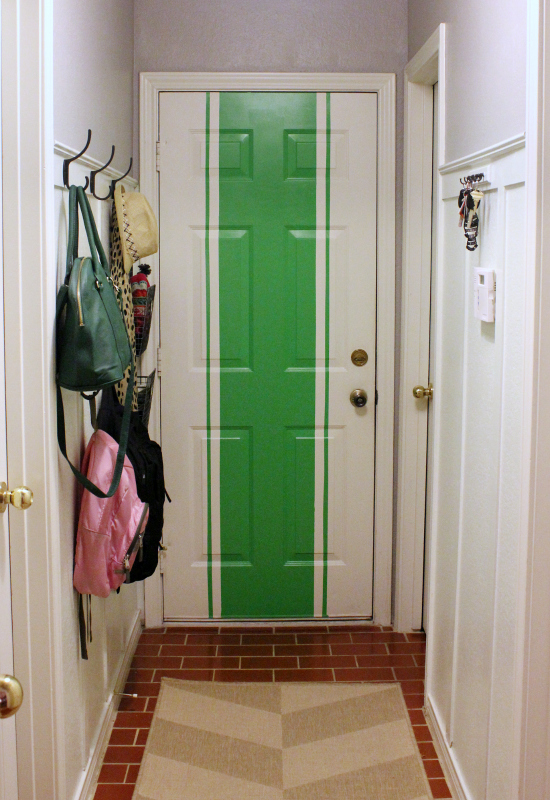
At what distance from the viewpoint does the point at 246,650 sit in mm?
3084

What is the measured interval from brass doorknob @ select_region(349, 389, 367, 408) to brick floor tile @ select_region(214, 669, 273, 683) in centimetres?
105

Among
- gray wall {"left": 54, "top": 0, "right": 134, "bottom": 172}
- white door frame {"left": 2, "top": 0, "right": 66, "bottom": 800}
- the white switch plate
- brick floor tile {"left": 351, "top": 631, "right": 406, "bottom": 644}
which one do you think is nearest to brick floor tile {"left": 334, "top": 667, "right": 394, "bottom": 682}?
brick floor tile {"left": 351, "top": 631, "right": 406, "bottom": 644}

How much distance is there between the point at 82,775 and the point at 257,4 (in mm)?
2623

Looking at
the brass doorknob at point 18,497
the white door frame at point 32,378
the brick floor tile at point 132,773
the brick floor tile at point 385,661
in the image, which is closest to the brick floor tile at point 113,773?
the brick floor tile at point 132,773

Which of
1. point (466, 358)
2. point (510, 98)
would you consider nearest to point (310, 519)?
point (466, 358)

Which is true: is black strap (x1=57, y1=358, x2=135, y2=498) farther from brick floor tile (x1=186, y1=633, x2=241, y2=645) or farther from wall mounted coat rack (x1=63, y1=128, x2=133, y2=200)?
brick floor tile (x1=186, y1=633, x2=241, y2=645)

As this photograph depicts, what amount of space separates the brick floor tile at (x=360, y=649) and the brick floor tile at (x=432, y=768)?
0.65m

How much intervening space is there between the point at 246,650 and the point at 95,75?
81.1 inches

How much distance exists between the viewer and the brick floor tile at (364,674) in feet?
9.45

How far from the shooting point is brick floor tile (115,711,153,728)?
2.58 metres

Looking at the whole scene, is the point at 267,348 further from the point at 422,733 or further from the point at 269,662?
the point at 422,733

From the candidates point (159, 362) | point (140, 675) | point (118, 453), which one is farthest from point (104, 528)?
point (159, 362)

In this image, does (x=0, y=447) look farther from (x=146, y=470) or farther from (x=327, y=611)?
(x=327, y=611)

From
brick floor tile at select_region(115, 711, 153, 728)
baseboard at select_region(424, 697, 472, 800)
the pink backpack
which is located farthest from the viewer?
brick floor tile at select_region(115, 711, 153, 728)
